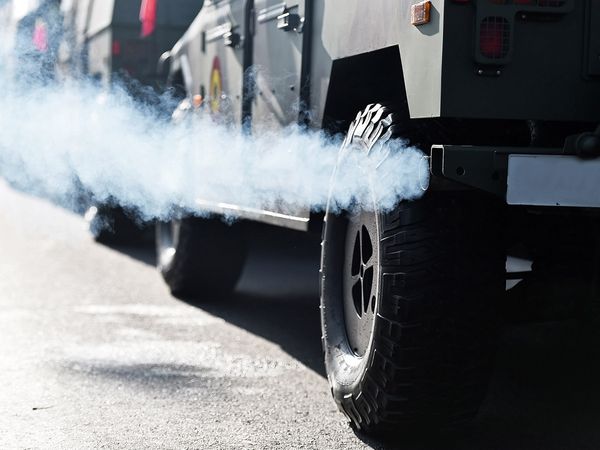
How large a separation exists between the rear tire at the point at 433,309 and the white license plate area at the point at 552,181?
361mm

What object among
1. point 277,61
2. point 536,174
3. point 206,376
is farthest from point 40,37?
point 536,174

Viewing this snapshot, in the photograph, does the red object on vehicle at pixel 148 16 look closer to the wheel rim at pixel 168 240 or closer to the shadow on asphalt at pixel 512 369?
the wheel rim at pixel 168 240

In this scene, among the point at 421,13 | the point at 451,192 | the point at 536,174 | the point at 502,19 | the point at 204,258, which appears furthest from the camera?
the point at 204,258

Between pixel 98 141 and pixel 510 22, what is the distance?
429cm

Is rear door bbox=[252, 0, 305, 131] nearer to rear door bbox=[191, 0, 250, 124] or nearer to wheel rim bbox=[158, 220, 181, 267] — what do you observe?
rear door bbox=[191, 0, 250, 124]

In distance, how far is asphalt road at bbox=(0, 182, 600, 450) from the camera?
149 inches

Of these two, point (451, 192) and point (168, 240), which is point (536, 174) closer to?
point (451, 192)

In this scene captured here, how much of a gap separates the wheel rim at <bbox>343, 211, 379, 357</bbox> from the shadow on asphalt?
0.39m

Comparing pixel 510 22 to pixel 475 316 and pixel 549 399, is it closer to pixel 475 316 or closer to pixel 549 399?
pixel 475 316

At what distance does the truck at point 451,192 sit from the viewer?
3197mm

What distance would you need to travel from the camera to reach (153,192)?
6574mm

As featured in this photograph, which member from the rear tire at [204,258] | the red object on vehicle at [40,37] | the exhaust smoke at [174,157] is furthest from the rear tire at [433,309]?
the red object on vehicle at [40,37]

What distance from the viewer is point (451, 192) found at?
3457 millimetres

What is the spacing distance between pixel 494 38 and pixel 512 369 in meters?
2.06
